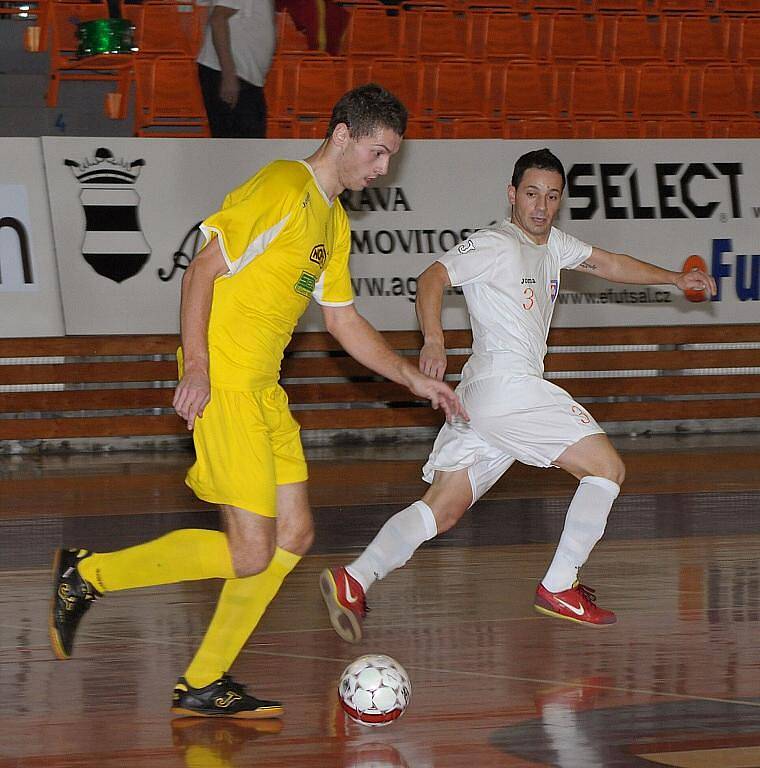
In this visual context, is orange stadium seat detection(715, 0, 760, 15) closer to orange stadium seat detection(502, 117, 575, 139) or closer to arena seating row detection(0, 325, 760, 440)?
orange stadium seat detection(502, 117, 575, 139)

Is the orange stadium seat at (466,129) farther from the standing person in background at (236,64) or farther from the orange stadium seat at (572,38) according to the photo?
the standing person in background at (236,64)

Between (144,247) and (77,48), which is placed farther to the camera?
(77,48)

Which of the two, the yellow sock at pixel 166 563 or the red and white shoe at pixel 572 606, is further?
the red and white shoe at pixel 572 606

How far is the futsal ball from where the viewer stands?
4.48 metres

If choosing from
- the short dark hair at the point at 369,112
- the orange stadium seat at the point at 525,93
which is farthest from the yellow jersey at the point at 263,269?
the orange stadium seat at the point at 525,93

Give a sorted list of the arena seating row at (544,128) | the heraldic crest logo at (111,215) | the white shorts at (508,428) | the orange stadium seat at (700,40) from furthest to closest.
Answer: the orange stadium seat at (700,40), the arena seating row at (544,128), the heraldic crest logo at (111,215), the white shorts at (508,428)

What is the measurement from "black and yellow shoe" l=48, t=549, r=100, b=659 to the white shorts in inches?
72.7

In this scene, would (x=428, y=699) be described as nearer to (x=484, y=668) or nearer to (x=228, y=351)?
(x=484, y=668)

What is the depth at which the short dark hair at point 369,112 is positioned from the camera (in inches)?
179

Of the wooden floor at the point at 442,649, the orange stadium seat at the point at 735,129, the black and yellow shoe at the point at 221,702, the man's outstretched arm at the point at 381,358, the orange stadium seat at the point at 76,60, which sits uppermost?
the orange stadium seat at the point at 76,60

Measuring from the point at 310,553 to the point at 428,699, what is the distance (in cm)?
289

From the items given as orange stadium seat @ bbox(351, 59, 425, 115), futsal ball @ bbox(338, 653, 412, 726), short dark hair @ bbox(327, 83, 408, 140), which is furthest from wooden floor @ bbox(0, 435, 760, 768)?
orange stadium seat @ bbox(351, 59, 425, 115)

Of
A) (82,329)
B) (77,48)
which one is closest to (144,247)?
(82,329)

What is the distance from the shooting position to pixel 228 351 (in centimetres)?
455
